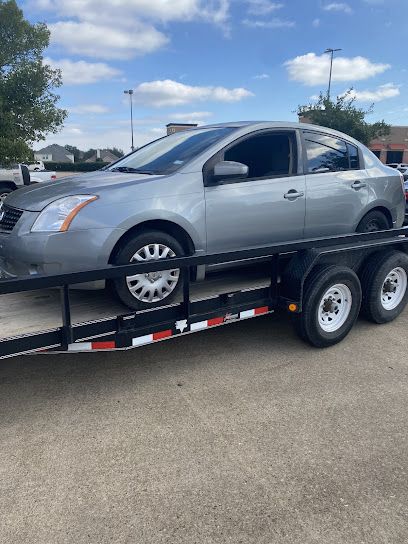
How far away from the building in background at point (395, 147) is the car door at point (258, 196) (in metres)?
50.2

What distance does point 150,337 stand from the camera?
367 centimetres

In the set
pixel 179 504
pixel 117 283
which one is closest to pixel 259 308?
pixel 117 283

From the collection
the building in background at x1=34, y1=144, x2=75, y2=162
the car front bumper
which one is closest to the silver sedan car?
the car front bumper

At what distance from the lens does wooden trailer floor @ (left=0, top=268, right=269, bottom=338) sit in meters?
3.35

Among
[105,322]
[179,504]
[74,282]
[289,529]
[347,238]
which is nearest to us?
[289,529]

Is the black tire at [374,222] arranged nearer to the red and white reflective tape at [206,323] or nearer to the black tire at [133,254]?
the red and white reflective tape at [206,323]

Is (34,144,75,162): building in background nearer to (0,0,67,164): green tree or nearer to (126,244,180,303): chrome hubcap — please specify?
(0,0,67,164): green tree

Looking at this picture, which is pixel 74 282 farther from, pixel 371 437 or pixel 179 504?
pixel 371 437

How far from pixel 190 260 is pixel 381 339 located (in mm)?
2471

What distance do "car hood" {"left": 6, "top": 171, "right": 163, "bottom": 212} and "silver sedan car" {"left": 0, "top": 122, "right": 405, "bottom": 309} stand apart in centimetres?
1

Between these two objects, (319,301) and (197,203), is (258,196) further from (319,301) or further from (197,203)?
(319,301)

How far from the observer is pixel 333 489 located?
8.63 ft

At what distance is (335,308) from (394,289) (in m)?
1.11

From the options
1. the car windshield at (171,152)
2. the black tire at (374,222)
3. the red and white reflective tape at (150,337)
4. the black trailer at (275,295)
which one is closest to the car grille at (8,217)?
the black trailer at (275,295)
